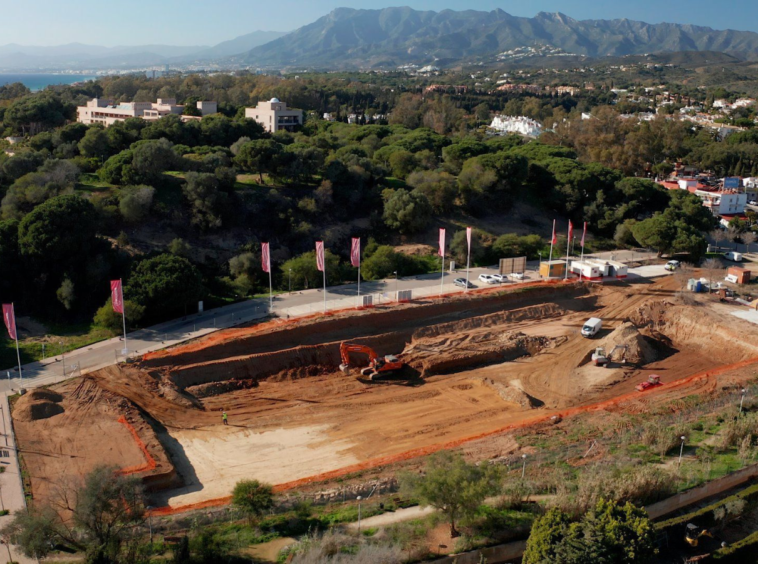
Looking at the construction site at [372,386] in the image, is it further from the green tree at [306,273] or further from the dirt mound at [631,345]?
the green tree at [306,273]

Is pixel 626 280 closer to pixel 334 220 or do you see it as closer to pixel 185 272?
pixel 334 220

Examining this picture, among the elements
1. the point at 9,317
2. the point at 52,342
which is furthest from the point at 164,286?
the point at 9,317

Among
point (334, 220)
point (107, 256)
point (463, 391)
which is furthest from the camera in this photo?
point (334, 220)

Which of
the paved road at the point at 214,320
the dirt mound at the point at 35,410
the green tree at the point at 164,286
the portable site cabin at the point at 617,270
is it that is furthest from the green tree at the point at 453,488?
the portable site cabin at the point at 617,270

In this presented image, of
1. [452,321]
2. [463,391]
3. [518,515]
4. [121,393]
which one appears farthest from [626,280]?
[121,393]

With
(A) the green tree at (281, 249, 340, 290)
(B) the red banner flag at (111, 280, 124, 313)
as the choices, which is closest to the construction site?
(B) the red banner flag at (111, 280, 124, 313)

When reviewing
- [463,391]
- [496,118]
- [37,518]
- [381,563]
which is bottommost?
[463,391]

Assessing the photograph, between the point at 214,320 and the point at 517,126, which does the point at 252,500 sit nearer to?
the point at 214,320
